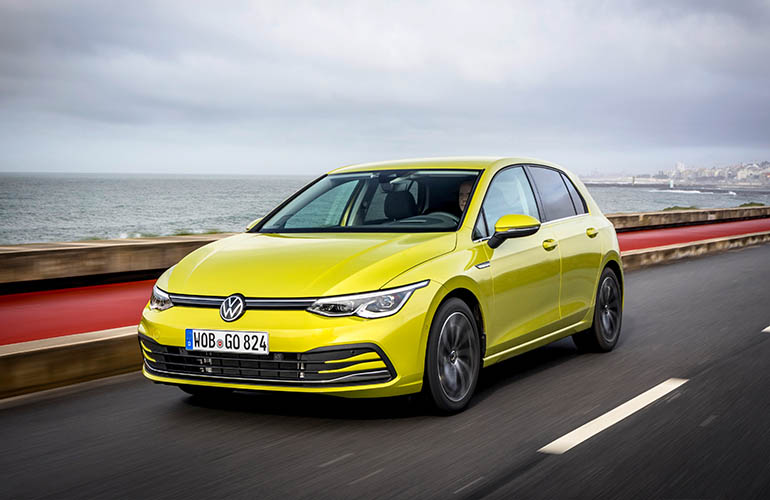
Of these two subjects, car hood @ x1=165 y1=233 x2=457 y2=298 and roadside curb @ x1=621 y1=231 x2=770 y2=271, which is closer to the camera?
Answer: car hood @ x1=165 y1=233 x2=457 y2=298

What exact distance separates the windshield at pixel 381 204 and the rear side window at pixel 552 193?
88 centimetres

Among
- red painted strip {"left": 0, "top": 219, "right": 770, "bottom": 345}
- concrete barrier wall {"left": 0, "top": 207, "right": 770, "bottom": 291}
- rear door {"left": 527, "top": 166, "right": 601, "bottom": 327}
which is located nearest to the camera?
rear door {"left": 527, "top": 166, "right": 601, "bottom": 327}

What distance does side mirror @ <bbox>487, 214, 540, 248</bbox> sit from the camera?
5887 millimetres

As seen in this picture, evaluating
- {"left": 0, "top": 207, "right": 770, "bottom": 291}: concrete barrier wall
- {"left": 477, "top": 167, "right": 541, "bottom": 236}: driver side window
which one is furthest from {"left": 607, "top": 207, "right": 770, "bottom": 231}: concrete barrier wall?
{"left": 477, "top": 167, "right": 541, "bottom": 236}: driver side window

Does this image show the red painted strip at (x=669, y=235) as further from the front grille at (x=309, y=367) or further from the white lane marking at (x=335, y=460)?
the white lane marking at (x=335, y=460)

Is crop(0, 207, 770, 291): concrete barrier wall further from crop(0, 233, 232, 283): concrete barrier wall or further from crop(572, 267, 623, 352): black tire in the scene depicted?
crop(572, 267, 623, 352): black tire

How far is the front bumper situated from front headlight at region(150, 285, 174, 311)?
15cm

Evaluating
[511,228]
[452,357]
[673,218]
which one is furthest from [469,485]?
[673,218]

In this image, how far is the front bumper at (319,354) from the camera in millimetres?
4867

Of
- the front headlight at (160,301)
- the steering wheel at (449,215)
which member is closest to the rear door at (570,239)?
the steering wheel at (449,215)

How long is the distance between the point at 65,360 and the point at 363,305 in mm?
2644

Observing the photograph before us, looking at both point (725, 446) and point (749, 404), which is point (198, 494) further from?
point (749, 404)

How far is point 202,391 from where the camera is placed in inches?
216

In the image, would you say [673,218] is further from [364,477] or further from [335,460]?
[364,477]
